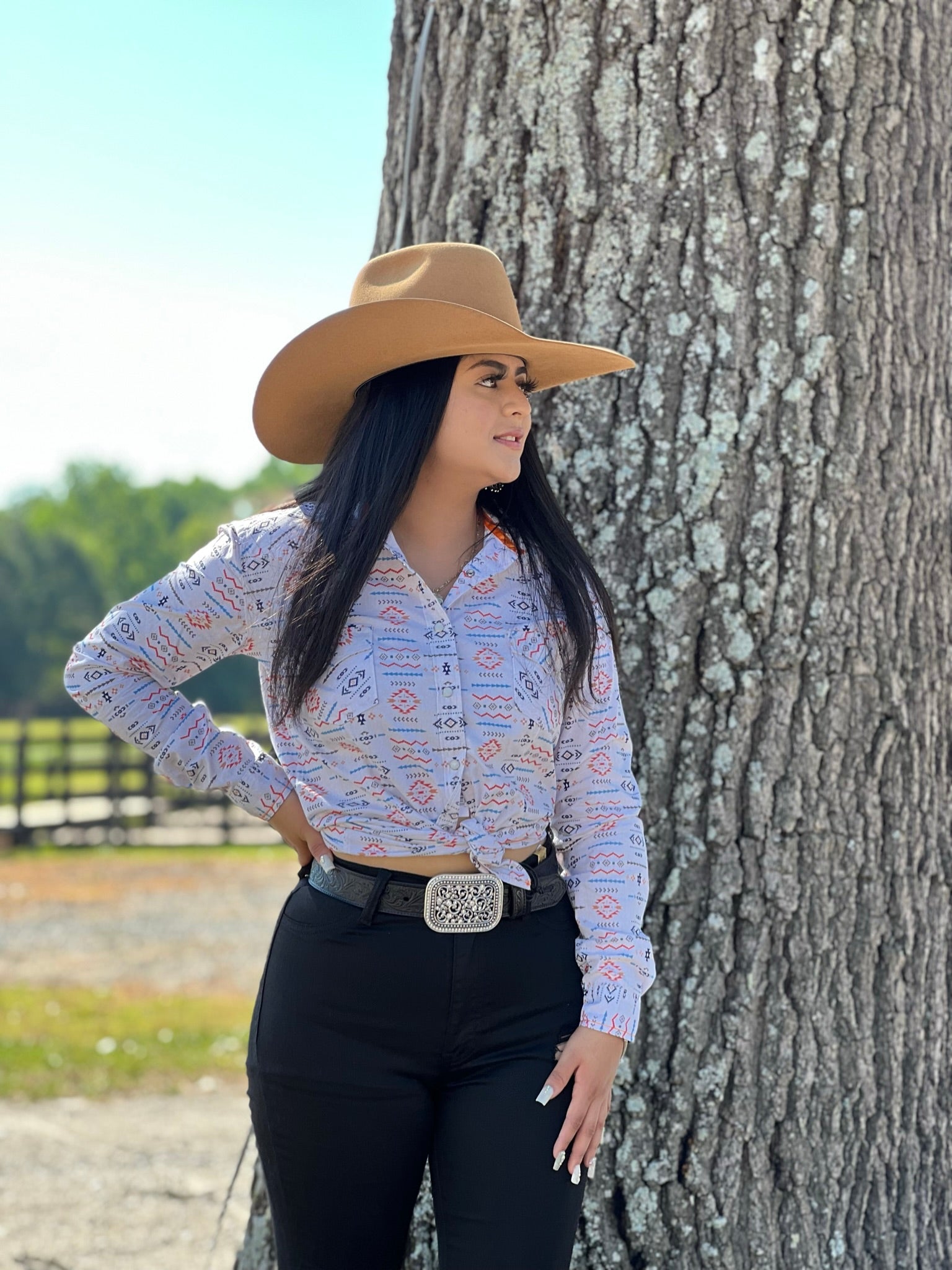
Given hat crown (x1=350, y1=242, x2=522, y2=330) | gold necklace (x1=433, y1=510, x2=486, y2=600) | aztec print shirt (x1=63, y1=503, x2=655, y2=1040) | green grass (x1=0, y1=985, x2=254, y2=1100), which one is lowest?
green grass (x1=0, y1=985, x2=254, y2=1100)

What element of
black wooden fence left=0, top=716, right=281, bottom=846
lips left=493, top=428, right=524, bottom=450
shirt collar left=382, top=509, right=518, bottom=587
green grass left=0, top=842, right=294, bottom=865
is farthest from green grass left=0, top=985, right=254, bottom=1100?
black wooden fence left=0, top=716, right=281, bottom=846

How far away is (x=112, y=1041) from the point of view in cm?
636

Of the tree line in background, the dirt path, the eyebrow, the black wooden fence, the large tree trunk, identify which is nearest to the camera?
the eyebrow

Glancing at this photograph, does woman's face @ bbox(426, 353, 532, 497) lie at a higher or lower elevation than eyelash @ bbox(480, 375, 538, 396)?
lower

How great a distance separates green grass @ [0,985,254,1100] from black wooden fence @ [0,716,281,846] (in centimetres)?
836

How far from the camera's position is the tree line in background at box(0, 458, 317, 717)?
1930 inches

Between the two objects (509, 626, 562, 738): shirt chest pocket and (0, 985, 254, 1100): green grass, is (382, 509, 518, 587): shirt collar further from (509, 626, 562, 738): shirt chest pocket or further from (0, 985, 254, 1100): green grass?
(0, 985, 254, 1100): green grass

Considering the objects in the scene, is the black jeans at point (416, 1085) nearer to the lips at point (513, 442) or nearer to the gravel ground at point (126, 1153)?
the lips at point (513, 442)

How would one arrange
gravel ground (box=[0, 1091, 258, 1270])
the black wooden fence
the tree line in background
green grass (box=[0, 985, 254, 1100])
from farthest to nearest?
the tree line in background, the black wooden fence, green grass (box=[0, 985, 254, 1100]), gravel ground (box=[0, 1091, 258, 1270])

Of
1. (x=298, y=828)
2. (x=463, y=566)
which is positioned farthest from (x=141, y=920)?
A: (x=463, y=566)

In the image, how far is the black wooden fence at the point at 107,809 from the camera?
1659 centimetres

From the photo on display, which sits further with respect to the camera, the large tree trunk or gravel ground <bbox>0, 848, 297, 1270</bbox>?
gravel ground <bbox>0, 848, 297, 1270</bbox>

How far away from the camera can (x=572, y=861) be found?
1.88m

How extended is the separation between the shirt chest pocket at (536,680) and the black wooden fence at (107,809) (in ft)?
47.5
